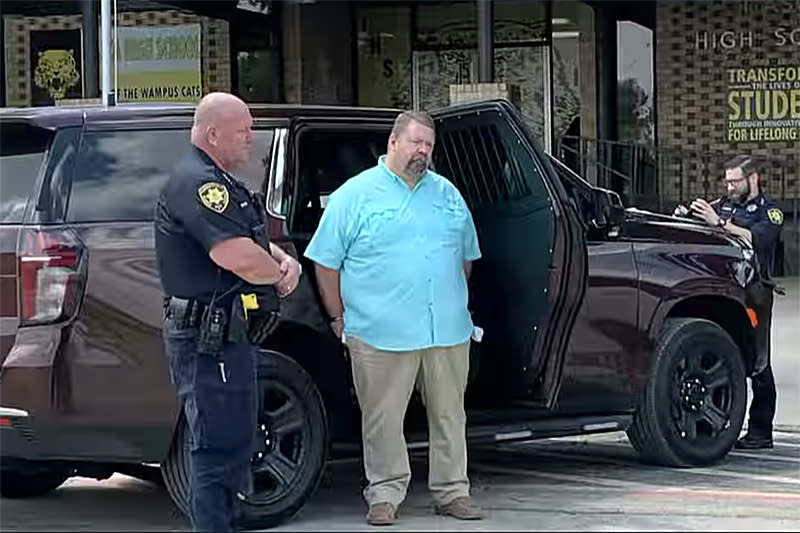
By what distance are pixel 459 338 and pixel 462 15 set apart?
14460 millimetres

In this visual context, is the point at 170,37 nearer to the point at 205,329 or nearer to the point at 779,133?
the point at 779,133

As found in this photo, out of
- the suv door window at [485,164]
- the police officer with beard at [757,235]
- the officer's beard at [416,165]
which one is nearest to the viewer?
the officer's beard at [416,165]

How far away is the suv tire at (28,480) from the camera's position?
23.0ft

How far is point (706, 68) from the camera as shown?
18.9 meters

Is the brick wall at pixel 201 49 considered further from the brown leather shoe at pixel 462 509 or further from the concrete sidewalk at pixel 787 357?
the brown leather shoe at pixel 462 509

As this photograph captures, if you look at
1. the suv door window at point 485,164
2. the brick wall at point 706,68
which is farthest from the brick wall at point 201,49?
the suv door window at point 485,164

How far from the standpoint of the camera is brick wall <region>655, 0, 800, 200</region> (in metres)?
18.7

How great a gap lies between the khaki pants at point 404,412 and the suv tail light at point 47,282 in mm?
1183

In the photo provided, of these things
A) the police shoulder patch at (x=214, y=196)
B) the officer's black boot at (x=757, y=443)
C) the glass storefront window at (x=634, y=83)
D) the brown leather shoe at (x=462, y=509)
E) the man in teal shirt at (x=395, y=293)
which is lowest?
the officer's black boot at (x=757, y=443)

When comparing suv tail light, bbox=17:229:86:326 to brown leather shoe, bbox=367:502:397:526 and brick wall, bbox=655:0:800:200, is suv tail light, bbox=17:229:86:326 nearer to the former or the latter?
brown leather shoe, bbox=367:502:397:526

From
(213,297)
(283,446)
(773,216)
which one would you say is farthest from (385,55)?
(213,297)

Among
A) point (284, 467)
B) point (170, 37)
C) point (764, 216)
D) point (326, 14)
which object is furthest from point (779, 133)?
point (284, 467)

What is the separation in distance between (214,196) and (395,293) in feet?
4.06

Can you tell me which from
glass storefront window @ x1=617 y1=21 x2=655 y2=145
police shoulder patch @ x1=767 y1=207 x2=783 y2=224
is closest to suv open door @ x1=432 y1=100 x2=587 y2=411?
police shoulder patch @ x1=767 y1=207 x2=783 y2=224
